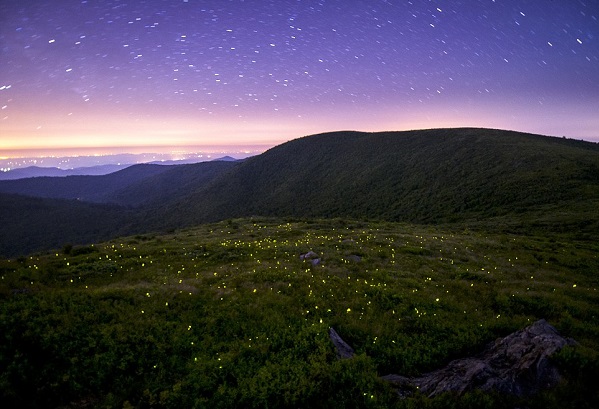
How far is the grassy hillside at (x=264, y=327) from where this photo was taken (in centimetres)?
690

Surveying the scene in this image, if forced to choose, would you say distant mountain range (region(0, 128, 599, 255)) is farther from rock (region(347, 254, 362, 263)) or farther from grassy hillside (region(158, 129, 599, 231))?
rock (region(347, 254, 362, 263))

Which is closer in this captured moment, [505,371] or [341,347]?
[505,371]

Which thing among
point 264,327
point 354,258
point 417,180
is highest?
point 417,180

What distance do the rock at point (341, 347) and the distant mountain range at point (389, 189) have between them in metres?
38.4

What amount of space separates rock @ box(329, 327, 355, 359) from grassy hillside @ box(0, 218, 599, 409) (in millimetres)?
269

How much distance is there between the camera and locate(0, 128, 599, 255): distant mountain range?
164 feet

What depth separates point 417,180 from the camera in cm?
8462

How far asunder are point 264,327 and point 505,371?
23.3ft

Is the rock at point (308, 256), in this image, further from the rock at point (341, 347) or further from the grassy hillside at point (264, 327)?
the rock at point (341, 347)

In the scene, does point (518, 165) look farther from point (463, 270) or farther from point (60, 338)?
point (60, 338)

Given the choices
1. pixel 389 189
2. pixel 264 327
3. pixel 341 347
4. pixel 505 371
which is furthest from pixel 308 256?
pixel 389 189

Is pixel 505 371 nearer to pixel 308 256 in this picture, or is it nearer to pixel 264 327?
pixel 264 327

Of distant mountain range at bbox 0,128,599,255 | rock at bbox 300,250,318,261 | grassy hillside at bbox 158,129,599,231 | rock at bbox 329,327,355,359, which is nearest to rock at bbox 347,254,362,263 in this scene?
rock at bbox 300,250,318,261

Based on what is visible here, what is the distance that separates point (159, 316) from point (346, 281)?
892cm
